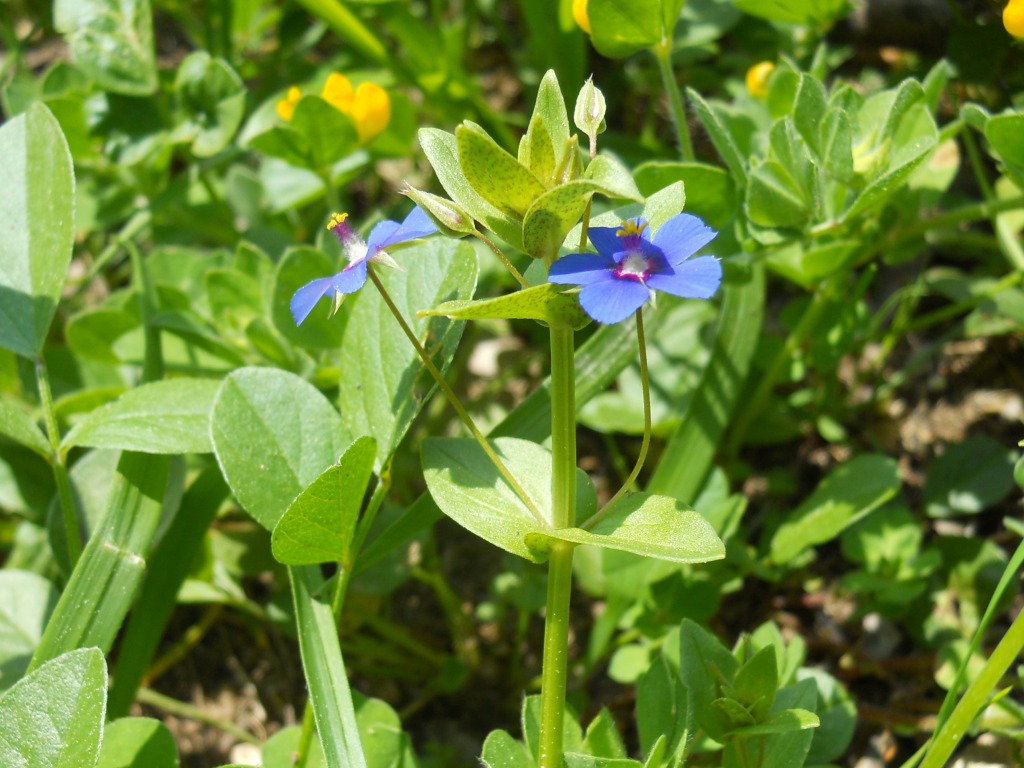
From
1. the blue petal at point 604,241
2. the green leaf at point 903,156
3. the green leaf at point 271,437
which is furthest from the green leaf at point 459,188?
the green leaf at point 903,156

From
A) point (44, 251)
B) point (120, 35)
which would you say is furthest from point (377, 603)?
point (120, 35)

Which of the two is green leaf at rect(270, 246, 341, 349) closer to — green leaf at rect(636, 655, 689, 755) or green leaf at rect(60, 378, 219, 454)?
green leaf at rect(60, 378, 219, 454)

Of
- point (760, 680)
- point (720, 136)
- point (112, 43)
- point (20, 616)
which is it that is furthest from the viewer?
point (112, 43)

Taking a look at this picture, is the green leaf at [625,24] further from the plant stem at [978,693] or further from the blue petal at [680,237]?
the plant stem at [978,693]

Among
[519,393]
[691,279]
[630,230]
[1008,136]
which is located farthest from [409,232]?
[519,393]

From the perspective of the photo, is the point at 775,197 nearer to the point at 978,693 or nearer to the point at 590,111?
the point at 590,111

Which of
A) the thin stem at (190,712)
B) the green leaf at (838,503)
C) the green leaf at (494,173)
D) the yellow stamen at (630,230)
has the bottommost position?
the thin stem at (190,712)

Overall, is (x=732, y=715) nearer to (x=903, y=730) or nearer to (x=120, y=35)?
(x=903, y=730)
